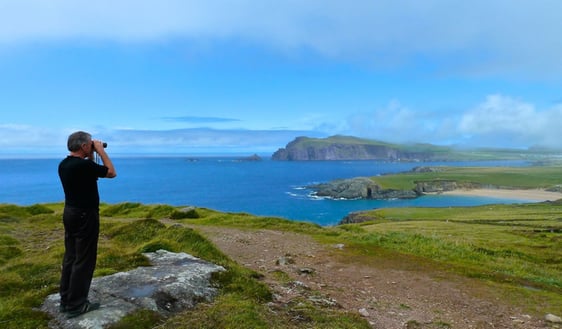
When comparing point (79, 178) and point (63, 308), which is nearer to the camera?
point (79, 178)

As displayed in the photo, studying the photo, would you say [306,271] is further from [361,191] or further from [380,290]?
[361,191]

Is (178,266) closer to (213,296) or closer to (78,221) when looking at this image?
(213,296)

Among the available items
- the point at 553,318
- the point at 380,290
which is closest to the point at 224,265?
A: the point at 380,290

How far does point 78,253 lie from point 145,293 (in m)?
1.72

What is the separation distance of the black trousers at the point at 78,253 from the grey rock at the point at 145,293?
40cm

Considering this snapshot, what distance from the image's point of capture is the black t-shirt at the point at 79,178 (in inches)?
272

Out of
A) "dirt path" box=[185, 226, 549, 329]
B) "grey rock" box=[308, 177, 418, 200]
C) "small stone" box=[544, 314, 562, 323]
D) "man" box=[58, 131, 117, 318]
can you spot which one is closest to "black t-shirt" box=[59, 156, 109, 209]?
"man" box=[58, 131, 117, 318]

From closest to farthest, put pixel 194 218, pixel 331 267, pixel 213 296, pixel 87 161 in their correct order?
pixel 87 161, pixel 213 296, pixel 331 267, pixel 194 218

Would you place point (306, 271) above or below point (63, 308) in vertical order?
below

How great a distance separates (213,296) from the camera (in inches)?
355

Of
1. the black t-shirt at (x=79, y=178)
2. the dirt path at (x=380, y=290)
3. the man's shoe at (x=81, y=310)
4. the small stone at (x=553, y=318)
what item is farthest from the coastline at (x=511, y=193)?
the black t-shirt at (x=79, y=178)

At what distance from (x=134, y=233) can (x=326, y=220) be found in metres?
102

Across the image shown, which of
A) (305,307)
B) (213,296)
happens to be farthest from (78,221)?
(305,307)

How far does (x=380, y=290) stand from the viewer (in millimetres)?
12156
